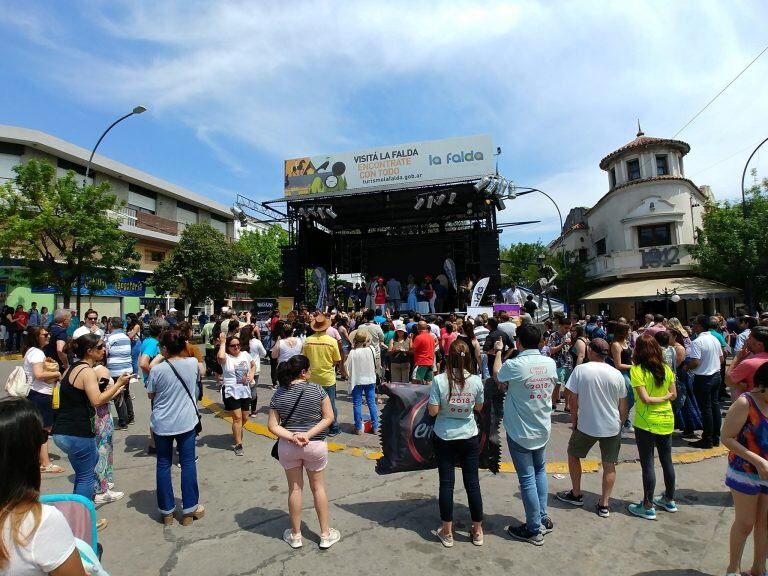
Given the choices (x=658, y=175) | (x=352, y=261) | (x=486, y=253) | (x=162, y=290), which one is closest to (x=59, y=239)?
(x=162, y=290)

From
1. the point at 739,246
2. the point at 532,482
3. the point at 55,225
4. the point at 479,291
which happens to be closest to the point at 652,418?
the point at 532,482

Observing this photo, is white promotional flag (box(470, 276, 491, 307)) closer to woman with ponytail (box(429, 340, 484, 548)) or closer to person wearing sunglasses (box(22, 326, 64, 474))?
woman with ponytail (box(429, 340, 484, 548))

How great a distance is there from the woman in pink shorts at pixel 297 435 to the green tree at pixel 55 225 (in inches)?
613

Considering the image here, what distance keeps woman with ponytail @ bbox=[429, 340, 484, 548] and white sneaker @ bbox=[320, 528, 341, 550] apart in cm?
84

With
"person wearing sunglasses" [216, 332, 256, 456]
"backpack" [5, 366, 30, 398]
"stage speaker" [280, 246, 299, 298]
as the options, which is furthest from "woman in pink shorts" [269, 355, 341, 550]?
"stage speaker" [280, 246, 299, 298]

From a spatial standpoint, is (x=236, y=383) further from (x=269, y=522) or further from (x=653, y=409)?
(x=653, y=409)

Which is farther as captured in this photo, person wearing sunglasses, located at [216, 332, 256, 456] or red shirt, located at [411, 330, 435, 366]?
red shirt, located at [411, 330, 435, 366]

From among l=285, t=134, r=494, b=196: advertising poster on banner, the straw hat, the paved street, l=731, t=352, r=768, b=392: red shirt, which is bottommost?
the paved street

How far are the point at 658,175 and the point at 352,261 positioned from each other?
18.8 metres

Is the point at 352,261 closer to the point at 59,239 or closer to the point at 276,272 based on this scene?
the point at 276,272

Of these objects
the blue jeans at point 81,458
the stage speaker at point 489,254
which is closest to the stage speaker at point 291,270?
the stage speaker at point 489,254

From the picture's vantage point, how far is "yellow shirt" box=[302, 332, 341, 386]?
19.8ft

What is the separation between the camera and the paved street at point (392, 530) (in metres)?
3.19

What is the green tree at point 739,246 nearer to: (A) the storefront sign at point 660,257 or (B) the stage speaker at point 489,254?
(A) the storefront sign at point 660,257
